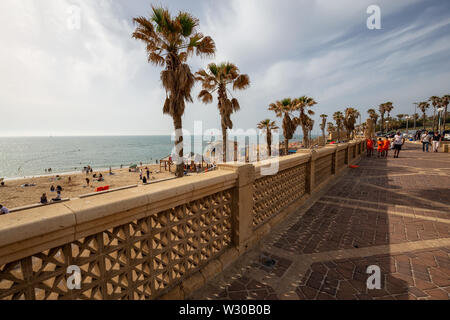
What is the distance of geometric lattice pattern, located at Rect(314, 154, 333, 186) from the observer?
7660mm

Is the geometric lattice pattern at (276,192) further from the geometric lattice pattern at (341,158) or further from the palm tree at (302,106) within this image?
the palm tree at (302,106)

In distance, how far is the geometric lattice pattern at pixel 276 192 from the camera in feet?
14.4

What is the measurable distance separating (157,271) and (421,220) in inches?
240

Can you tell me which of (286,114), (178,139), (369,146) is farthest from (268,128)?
(178,139)

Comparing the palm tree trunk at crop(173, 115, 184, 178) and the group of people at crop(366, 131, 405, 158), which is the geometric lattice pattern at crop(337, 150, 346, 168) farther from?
the palm tree trunk at crop(173, 115, 184, 178)

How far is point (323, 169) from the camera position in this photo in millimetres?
8430

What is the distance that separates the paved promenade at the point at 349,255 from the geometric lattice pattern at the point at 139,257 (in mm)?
547

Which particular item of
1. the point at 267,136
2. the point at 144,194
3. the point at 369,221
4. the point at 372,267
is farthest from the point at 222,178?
the point at 267,136

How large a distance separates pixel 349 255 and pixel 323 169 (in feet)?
17.5

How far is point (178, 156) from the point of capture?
1156 cm

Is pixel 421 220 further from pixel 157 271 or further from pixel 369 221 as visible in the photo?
pixel 157 271

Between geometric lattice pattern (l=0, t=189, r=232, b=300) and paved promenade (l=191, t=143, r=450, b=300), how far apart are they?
547 millimetres

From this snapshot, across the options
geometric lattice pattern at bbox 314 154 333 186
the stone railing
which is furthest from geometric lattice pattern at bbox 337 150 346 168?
the stone railing

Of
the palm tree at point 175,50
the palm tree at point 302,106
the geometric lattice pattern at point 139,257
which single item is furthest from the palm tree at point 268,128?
the geometric lattice pattern at point 139,257
